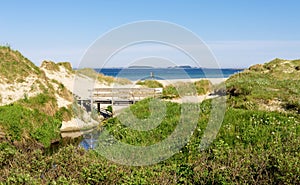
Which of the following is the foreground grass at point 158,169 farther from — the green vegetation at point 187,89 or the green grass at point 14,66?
the green grass at point 14,66

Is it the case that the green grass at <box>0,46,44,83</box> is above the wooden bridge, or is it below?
above

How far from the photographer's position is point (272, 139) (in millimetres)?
9422

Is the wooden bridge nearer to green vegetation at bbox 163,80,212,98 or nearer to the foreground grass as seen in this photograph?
green vegetation at bbox 163,80,212,98

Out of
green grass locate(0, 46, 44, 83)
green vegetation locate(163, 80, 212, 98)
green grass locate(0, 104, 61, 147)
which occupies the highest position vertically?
green grass locate(0, 46, 44, 83)

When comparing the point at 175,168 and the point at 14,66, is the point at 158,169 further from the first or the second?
the point at 14,66

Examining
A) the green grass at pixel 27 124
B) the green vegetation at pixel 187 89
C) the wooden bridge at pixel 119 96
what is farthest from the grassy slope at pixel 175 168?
the wooden bridge at pixel 119 96

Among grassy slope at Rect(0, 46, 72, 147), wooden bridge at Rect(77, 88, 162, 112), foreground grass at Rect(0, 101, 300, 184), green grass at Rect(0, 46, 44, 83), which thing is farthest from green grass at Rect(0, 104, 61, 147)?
foreground grass at Rect(0, 101, 300, 184)

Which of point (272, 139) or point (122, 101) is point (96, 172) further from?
point (122, 101)

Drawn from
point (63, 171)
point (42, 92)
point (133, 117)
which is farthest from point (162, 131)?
point (42, 92)

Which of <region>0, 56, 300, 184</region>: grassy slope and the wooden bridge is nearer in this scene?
<region>0, 56, 300, 184</region>: grassy slope

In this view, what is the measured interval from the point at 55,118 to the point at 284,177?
1748 centimetres

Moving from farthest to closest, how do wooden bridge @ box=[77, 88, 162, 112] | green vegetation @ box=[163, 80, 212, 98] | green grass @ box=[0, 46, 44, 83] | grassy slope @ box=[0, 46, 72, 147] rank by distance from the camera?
wooden bridge @ box=[77, 88, 162, 112] → green grass @ box=[0, 46, 44, 83] → green vegetation @ box=[163, 80, 212, 98] → grassy slope @ box=[0, 46, 72, 147]

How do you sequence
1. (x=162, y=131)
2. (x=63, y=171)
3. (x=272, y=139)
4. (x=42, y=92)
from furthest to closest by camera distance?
(x=42, y=92)
(x=162, y=131)
(x=272, y=139)
(x=63, y=171)

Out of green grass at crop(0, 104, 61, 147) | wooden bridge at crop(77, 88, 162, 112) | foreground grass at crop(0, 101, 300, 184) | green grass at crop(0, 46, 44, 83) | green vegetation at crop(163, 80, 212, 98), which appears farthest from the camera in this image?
wooden bridge at crop(77, 88, 162, 112)
